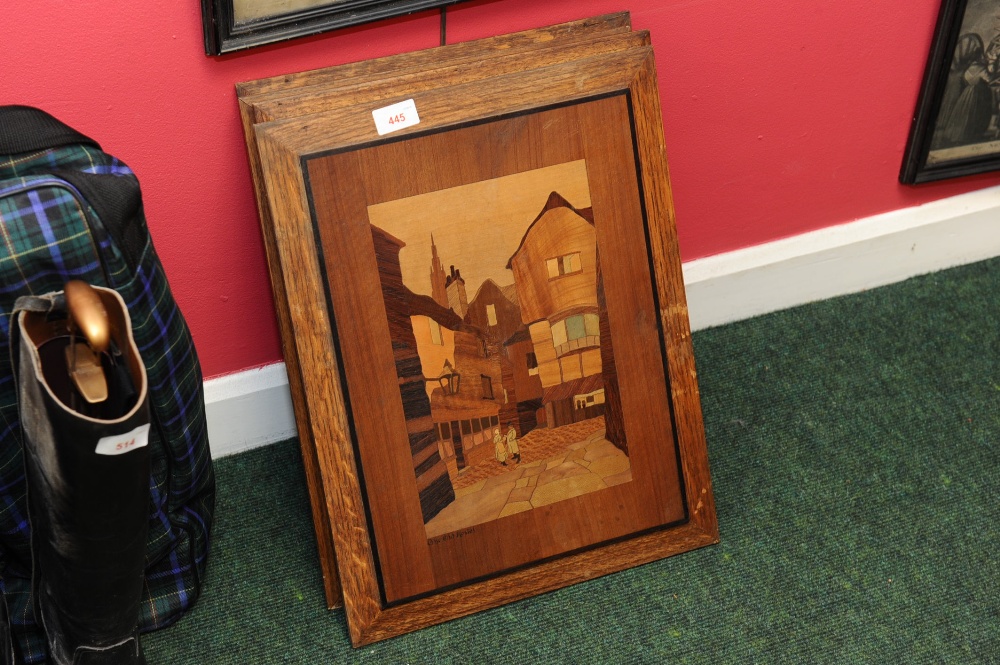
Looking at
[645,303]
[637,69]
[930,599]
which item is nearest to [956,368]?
[930,599]

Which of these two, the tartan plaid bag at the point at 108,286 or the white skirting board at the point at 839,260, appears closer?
the tartan plaid bag at the point at 108,286

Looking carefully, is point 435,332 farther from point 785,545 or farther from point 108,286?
point 785,545

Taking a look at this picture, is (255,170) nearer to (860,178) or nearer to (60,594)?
(60,594)

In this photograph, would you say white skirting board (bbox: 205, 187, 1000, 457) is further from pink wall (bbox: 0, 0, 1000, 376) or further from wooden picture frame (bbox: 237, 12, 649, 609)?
wooden picture frame (bbox: 237, 12, 649, 609)

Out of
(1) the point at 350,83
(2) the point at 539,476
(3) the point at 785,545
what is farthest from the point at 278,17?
(3) the point at 785,545

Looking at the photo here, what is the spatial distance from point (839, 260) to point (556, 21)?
2.33ft

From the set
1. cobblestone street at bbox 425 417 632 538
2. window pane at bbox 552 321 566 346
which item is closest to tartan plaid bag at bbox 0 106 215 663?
cobblestone street at bbox 425 417 632 538

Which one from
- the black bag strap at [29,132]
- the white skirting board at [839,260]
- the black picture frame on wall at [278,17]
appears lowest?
the white skirting board at [839,260]

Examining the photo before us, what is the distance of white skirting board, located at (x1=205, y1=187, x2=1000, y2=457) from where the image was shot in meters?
1.68

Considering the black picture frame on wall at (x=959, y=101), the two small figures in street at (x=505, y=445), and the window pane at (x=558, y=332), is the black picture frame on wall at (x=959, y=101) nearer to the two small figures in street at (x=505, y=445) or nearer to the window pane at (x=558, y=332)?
the window pane at (x=558, y=332)

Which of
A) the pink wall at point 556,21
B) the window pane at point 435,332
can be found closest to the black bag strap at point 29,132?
the pink wall at point 556,21

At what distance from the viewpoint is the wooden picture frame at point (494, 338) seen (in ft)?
4.02

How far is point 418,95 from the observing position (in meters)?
1.22

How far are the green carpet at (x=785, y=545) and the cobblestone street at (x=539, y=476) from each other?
0.44 feet
